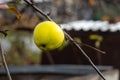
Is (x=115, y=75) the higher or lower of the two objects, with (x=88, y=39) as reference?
lower

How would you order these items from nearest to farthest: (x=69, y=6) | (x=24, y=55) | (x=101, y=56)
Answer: (x=101, y=56) → (x=69, y=6) → (x=24, y=55)

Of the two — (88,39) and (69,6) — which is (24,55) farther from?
(88,39)

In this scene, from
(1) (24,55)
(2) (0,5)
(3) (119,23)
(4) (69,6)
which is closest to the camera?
(2) (0,5)

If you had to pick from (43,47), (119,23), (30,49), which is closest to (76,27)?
(119,23)

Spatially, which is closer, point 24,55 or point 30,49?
point 24,55

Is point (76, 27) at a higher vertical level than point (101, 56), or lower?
higher

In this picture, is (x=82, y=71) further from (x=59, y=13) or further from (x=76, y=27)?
(x=59, y=13)

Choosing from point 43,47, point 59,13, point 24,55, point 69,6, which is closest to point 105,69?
point 43,47

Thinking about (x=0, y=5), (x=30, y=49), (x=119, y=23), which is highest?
(x=30, y=49)

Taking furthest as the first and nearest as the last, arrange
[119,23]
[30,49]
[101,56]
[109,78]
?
1. [30,49]
2. [119,23]
3. [101,56]
4. [109,78]
